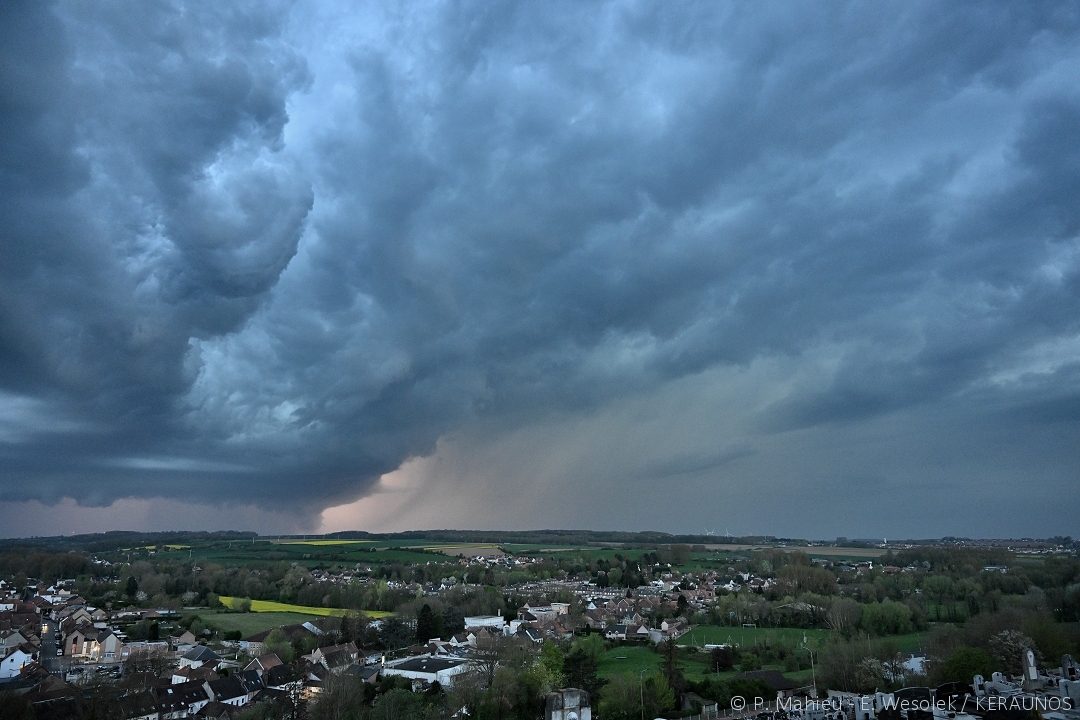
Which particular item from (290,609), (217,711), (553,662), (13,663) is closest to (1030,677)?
(553,662)

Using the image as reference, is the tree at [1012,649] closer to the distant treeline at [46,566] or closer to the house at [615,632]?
the house at [615,632]

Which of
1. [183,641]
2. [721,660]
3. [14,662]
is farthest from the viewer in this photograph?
[183,641]

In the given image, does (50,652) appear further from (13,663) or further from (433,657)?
(433,657)

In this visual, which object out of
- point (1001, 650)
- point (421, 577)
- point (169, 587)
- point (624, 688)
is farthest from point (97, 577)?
point (1001, 650)

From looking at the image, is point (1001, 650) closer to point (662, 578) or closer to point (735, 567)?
point (662, 578)

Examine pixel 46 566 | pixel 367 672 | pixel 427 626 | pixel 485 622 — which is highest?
pixel 367 672

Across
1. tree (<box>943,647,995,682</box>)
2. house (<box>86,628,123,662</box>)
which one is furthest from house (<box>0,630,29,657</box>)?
tree (<box>943,647,995,682</box>)

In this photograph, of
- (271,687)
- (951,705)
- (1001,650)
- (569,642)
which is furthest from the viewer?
(569,642)
